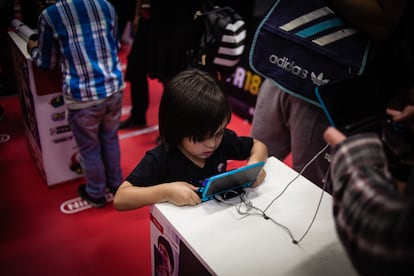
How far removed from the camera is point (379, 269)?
22.3 inches

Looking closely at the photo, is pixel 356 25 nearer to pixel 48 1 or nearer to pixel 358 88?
pixel 358 88

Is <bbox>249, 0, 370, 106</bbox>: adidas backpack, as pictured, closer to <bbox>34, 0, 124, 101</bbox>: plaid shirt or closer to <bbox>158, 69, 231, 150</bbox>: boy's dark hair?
<bbox>158, 69, 231, 150</bbox>: boy's dark hair

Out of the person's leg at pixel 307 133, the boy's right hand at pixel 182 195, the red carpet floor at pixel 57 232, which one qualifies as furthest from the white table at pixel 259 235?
the red carpet floor at pixel 57 232

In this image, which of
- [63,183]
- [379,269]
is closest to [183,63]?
[63,183]

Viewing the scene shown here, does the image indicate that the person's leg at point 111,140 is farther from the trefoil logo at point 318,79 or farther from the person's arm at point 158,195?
the trefoil logo at point 318,79

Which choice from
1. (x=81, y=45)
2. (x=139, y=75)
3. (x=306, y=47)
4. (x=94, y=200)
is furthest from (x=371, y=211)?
(x=139, y=75)

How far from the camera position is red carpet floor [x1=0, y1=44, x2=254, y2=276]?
1793 millimetres

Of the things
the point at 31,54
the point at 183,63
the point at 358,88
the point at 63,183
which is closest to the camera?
the point at 358,88

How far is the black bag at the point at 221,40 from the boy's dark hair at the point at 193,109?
1060mm

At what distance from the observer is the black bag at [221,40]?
2.13 metres

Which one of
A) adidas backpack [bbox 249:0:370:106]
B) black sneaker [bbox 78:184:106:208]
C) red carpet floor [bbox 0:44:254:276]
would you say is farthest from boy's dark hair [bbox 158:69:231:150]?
black sneaker [bbox 78:184:106:208]

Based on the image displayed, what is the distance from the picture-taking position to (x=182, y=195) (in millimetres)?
1042

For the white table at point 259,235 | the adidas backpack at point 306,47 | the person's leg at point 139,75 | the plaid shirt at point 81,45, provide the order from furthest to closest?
the person's leg at point 139,75, the plaid shirt at point 81,45, the adidas backpack at point 306,47, the white table at point 259,235

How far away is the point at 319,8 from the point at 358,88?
0.46 m
